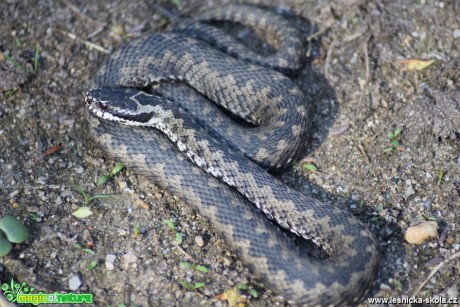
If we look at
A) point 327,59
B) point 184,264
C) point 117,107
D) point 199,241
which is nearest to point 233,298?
point 184,264

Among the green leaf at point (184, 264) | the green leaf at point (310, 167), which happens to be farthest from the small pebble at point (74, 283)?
the green leaf at point (310, 167)

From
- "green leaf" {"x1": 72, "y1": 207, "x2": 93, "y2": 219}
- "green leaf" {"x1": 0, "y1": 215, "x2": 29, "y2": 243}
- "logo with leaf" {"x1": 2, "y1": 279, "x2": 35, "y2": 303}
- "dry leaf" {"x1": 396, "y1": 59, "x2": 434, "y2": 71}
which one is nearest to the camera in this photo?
"logo with leaf" {"x1": 2, "y1": 279, "x2": 35, "y2": 303}

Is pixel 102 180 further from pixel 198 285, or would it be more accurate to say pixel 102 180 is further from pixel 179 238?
pixel 198 285

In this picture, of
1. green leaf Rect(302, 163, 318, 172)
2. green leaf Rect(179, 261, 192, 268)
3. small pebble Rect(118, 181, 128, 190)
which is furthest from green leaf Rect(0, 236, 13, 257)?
green leaf Rect(302, 163, 318, 172)

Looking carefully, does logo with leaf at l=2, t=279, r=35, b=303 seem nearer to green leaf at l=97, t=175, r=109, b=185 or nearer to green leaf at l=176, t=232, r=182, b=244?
green leaf at l=97, t=175, r=109, b=185

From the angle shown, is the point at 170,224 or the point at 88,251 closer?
the point at 88,251

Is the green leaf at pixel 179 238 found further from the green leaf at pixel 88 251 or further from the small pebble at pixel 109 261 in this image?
the green leaf at pixel 88 251

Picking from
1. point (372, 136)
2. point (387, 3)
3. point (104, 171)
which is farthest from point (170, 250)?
point (387, 3)

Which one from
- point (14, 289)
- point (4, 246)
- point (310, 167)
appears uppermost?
point (310, 167)
